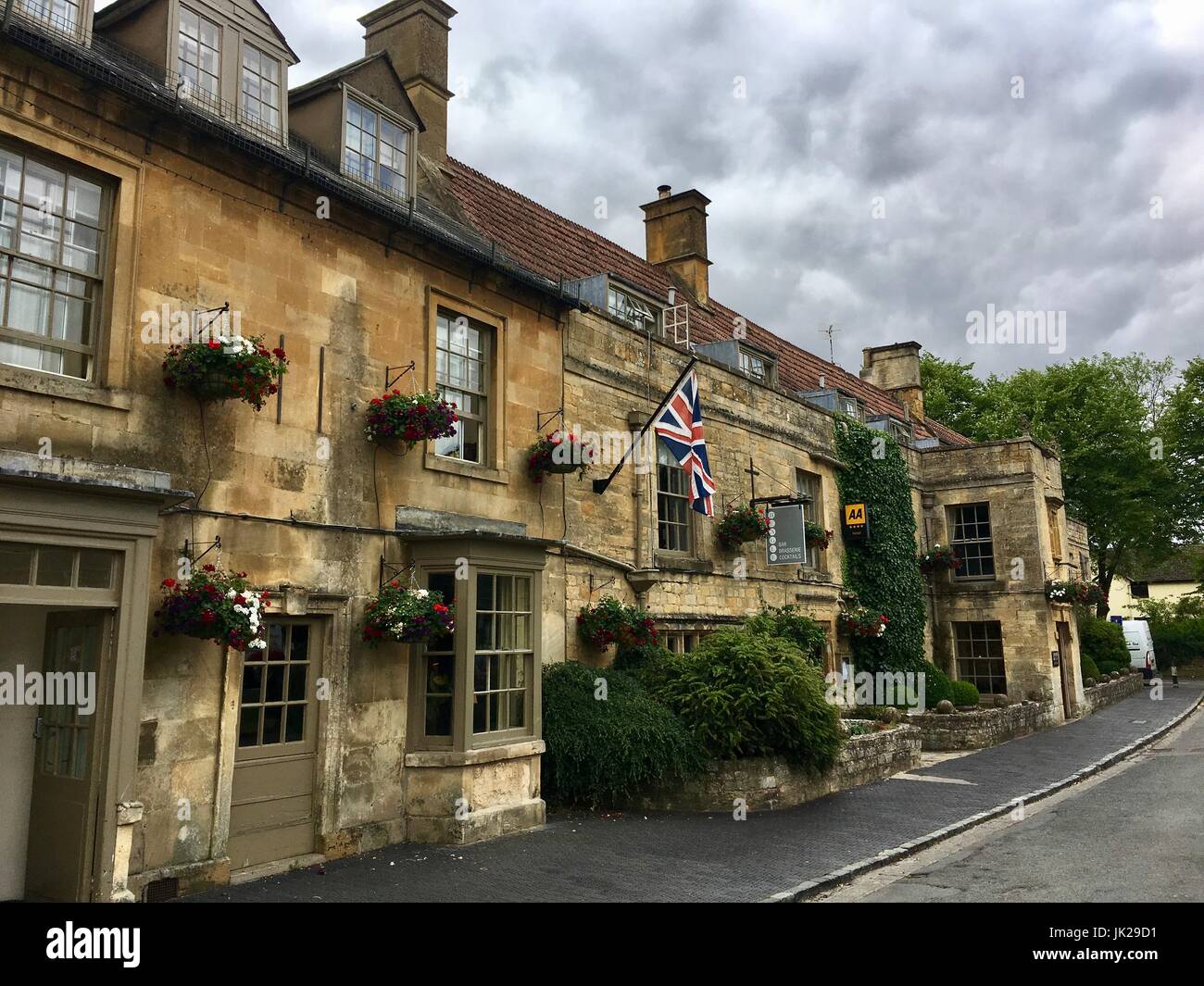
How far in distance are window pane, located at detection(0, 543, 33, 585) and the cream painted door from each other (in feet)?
Answer: 7.81

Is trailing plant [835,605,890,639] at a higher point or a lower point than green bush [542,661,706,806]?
higher

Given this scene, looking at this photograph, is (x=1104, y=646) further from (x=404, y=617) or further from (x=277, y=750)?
(x=277, y=750)

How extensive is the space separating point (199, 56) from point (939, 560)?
23.0m

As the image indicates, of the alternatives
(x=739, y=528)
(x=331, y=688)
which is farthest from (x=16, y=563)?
(x=739, y=528)

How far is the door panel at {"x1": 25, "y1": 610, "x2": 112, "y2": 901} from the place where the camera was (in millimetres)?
7445

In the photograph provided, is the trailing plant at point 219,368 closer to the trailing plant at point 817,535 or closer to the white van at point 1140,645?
the trailing plant at point 817,535

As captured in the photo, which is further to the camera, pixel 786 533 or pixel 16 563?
pixel 786 533

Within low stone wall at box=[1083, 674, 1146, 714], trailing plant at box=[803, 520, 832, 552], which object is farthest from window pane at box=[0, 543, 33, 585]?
low stone wall at box=[1083, 674, 1146, 714]

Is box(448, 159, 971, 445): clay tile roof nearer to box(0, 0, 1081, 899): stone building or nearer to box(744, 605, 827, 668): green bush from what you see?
box(0, 0, 1081, 899): stone building

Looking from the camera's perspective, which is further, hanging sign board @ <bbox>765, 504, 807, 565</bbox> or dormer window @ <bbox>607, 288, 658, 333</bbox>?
hanging sign board @ <bbox>765, 504, 807, 565</bbox>

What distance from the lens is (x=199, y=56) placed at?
32.6 ft

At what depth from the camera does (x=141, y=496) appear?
7.70 metres

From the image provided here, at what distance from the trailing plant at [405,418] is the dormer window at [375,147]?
3.16m
